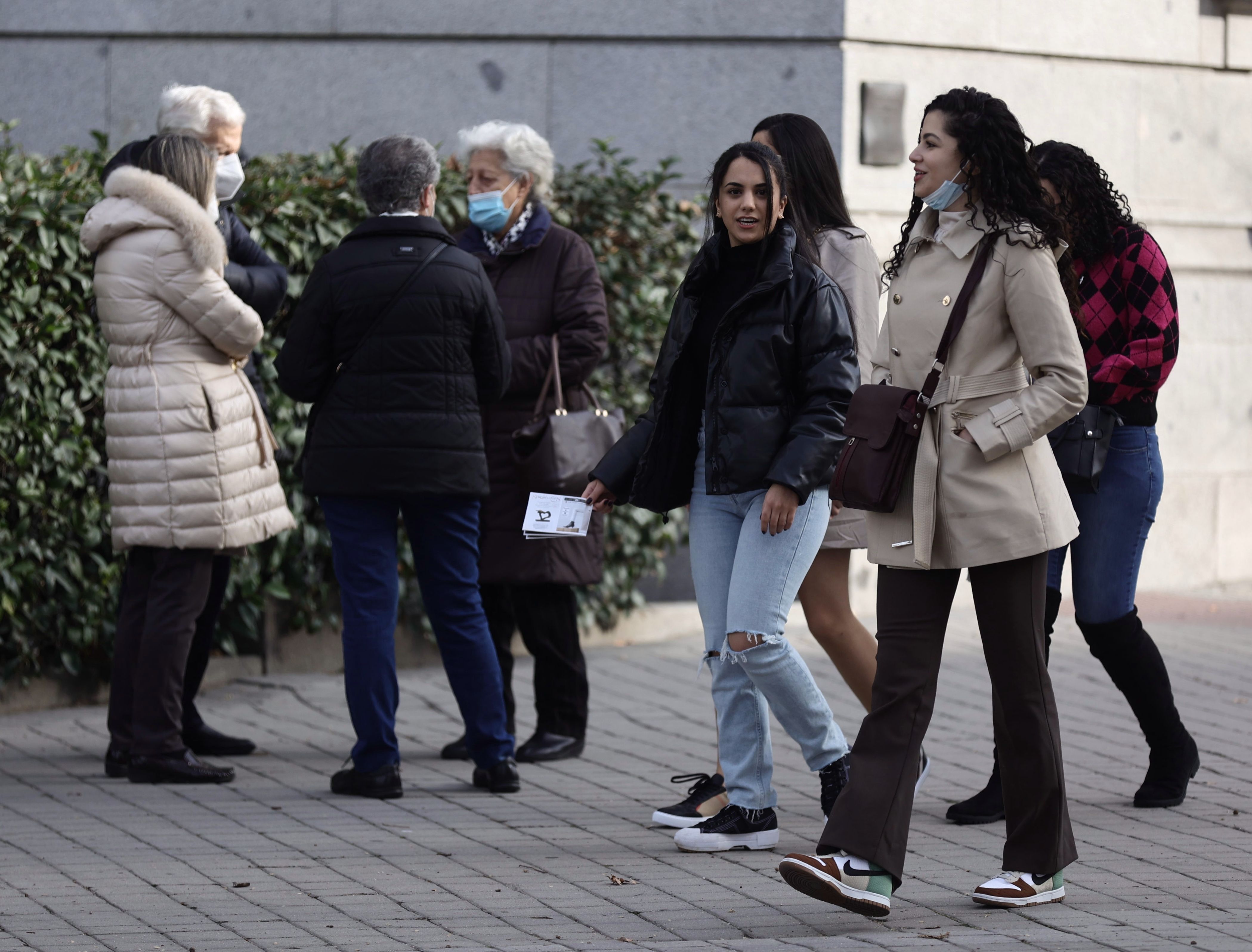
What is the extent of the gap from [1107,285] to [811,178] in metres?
0.94

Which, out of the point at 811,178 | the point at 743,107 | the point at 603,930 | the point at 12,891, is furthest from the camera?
the point at 743,107

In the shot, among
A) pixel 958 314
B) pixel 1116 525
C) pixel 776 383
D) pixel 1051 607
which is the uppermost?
pixel 958 314

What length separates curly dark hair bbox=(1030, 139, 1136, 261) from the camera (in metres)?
5.28

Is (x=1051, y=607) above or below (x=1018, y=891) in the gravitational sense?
above

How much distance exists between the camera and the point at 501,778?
5773 millimetres

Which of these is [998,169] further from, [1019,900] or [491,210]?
[491,210]

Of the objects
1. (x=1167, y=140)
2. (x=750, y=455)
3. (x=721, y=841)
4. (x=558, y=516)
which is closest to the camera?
(x=750, y=455)

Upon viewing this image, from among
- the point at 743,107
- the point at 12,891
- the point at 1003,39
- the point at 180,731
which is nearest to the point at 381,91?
the point at 743,107

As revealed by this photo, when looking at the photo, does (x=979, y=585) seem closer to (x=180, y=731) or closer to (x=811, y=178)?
(x=811, y=178)

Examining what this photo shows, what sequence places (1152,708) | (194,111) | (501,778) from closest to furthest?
(1152,708) < (501,778) < (194,111)

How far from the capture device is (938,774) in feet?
19.7

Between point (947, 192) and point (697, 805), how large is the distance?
1.95 meters

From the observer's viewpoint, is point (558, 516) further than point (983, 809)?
No

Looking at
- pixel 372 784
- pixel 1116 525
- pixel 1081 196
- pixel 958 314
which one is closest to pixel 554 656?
pixel 372 784
